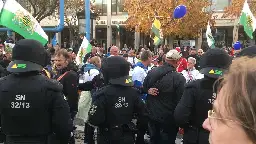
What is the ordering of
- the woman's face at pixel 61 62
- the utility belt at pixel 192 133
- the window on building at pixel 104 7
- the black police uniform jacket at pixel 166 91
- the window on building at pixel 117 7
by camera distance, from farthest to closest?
1. the window on building at pixel 104 7
2. the window on building at pixel 117 7
3. the woman's face at pixel 61 62
4. the black police uniform jacket at pixel 166 91
5. the utility belt at pixel 192 133

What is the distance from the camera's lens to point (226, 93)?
3.61 feet

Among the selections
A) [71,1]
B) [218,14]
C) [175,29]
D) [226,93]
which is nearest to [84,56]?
[226,93]

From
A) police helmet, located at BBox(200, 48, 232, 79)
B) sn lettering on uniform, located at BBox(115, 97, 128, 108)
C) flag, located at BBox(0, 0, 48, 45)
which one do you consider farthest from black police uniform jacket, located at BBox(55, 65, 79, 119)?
police helmet, located at BBox(200, 48, 232, 79)

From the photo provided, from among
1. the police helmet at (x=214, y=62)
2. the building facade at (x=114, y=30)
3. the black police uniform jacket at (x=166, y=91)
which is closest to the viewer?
A: the police helmet at (x=214, y=62)

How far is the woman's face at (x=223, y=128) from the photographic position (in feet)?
3.46

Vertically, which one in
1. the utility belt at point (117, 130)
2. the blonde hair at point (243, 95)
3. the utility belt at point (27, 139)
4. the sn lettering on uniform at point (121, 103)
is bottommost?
the utility belt at point (117, 130)

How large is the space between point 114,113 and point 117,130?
210 millimetres

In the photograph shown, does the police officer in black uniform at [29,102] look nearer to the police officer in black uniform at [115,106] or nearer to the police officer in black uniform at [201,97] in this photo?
the police officer in black uniform at [115,106]

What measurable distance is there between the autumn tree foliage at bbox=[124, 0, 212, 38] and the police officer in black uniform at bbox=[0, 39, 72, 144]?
25.3 m

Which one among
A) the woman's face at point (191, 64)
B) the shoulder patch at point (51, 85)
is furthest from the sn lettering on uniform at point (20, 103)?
the woman's face at point (191, 64)

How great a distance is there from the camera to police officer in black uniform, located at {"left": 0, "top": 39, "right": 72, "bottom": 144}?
343 cm

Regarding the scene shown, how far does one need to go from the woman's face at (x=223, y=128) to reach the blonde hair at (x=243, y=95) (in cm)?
2

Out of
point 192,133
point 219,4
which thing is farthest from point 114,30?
point 192,133

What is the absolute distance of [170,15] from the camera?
2898 cm
